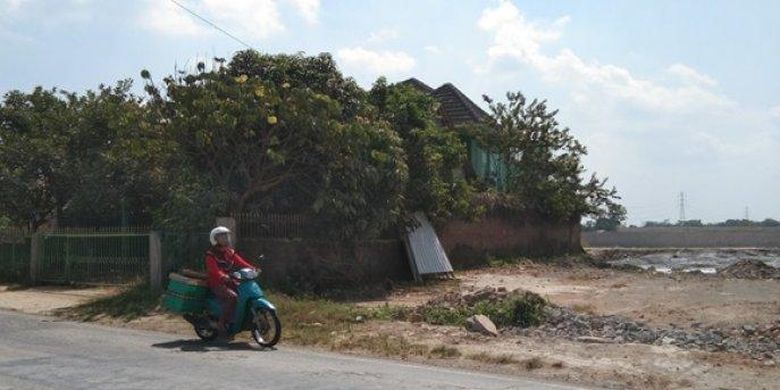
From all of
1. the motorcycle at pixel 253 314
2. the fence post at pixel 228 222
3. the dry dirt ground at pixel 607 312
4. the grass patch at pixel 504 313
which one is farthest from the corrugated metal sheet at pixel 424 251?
the motorcycle at pixel 253 314

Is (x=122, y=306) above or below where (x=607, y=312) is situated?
above

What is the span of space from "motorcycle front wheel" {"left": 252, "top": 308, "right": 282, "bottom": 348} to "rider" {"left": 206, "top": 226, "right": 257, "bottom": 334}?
398 mm

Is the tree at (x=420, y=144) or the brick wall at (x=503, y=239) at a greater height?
the tree at (x=420, y=144)

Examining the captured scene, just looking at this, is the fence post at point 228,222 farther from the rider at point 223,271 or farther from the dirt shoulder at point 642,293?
the rider at point 223,271

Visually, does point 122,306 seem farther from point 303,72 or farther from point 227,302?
point 303,72

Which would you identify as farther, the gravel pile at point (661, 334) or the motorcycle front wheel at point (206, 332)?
the motorcycle front wheel at point (206, 332)

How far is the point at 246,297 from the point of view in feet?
37.9

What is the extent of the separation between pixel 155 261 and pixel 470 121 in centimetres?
2228

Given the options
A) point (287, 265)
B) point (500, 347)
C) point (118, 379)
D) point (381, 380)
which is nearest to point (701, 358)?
point (500, 347)

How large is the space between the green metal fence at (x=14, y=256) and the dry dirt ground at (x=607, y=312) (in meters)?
2.07

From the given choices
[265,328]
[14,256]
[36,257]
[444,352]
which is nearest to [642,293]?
[444,352]

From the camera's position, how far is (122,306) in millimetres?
16641

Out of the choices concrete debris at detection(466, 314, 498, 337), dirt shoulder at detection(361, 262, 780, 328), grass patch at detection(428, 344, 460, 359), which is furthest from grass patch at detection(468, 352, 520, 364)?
dirt shoulder at detection(361, 262, 780, 328)

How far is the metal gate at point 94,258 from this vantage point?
19391 mm
